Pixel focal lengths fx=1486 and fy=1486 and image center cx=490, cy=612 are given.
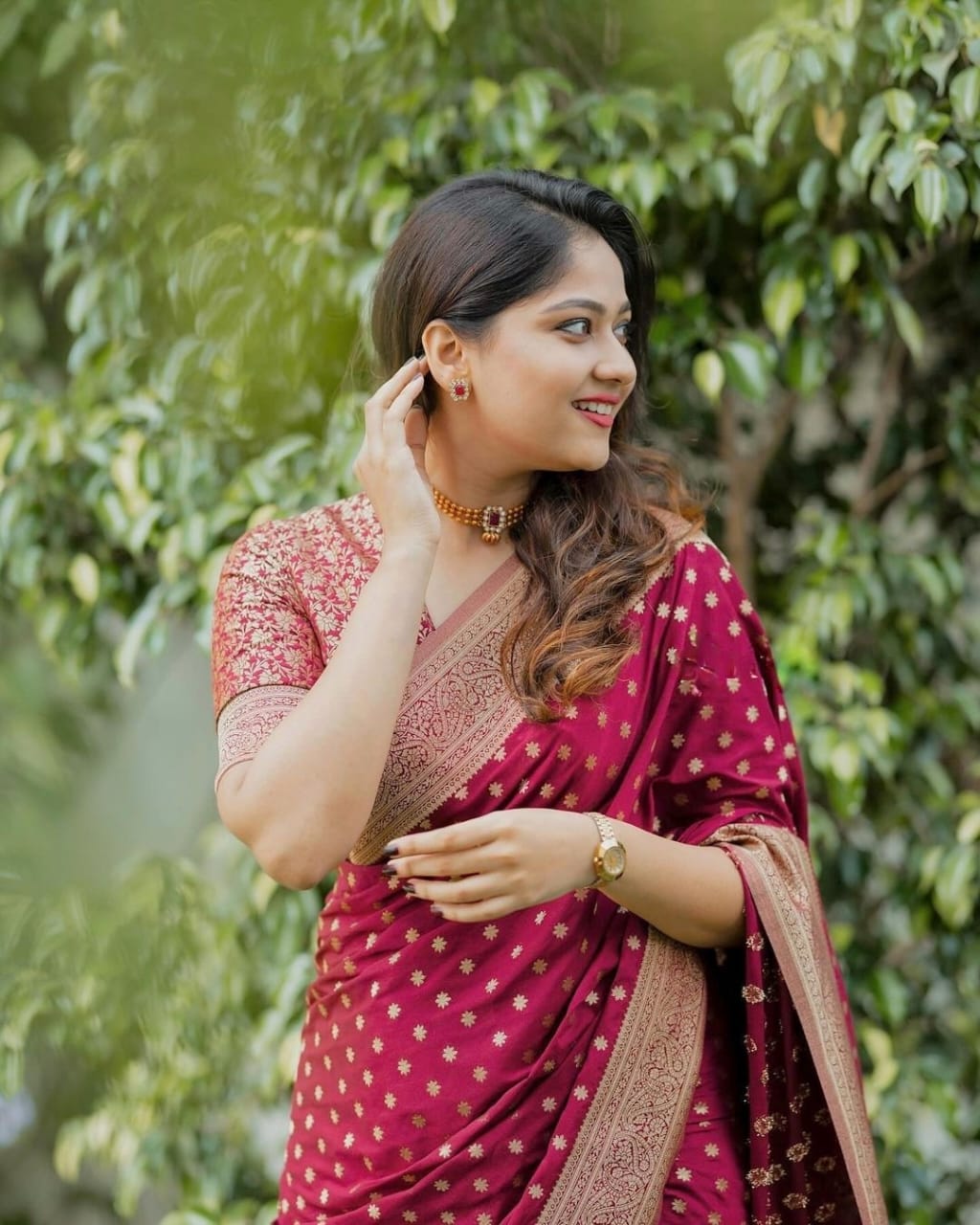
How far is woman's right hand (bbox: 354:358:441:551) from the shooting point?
143cm

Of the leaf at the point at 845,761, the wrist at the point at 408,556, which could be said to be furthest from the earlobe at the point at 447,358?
the leaf at the point at 845,761

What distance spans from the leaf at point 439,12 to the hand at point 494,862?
1.13 metres

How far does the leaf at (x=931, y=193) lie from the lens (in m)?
1.85

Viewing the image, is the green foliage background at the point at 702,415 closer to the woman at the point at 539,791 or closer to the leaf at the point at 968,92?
the leaf at the point at 968,92

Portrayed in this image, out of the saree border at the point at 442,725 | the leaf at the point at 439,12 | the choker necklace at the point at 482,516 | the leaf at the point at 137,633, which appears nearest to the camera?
the saree border at the point at 442,725

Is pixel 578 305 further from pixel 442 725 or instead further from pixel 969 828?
pixel 969 828

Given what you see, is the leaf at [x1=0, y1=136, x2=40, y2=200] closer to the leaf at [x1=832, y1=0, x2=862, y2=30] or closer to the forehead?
the forehead

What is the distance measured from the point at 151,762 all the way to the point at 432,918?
2.74ft

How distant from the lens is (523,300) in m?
1.53

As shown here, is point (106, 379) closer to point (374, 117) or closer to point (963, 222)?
point (374, 117)

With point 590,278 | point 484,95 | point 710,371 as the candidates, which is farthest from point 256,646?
point 484,95

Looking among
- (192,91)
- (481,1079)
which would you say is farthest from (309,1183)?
(192,91)

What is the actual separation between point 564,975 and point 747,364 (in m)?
0.99

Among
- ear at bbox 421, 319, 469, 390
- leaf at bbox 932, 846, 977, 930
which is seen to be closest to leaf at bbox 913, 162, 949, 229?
ear at bbox 421, 319, 469, 390
